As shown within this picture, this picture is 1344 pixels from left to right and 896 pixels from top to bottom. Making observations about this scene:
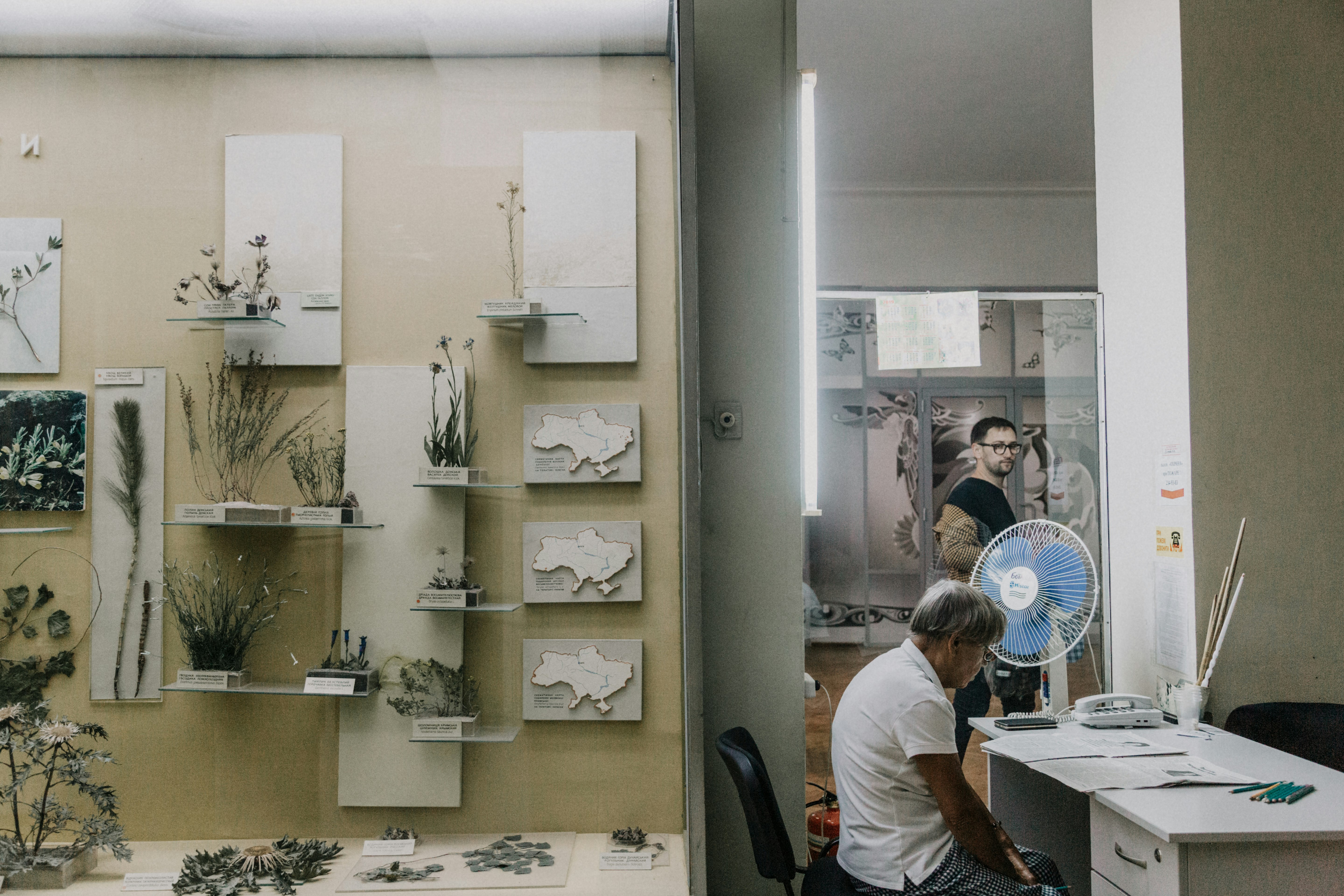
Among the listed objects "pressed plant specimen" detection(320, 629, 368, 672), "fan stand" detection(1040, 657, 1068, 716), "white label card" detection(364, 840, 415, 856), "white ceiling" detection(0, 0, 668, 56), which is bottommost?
"white label card" detection(364, 840, 415, 856)

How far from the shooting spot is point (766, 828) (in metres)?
1.92

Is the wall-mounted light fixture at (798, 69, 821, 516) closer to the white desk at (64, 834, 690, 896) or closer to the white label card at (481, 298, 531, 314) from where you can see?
the white label card at (481, 298, 531, 314)

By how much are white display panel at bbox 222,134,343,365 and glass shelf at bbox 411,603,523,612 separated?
28.0 inches

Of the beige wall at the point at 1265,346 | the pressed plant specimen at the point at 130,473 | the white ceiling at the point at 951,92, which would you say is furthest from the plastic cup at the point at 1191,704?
the white ceiling at the point at 951,92

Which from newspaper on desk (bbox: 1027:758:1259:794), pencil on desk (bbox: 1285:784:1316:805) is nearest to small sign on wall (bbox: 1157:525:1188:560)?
newspaper on desk (bbox: 1027:758:1259:794)

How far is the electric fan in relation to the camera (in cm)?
264

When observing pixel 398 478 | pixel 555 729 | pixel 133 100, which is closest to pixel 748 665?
pixel 555 729

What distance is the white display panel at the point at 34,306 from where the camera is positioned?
2260mm

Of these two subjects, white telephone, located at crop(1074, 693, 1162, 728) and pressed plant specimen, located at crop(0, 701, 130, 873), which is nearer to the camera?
pressed plant specimen, located at crop(0, 701, 130, 873)

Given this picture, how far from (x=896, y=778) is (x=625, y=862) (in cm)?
73

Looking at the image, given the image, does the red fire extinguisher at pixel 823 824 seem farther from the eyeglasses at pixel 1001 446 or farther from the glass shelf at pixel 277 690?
the eyeglasses at pixel 1001 446

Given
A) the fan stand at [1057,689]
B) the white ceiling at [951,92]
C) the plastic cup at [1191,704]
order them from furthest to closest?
the white ceiling at [951,92] < the fan stand at [1057,689] < the plastic cup at [1191,704]

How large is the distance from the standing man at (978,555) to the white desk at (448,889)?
143cm

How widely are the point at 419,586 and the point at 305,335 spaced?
72cm
